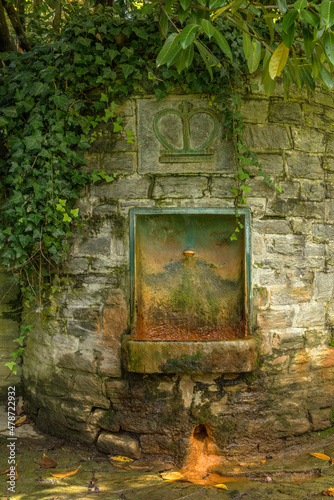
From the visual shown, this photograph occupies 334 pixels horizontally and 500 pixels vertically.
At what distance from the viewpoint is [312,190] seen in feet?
9.98

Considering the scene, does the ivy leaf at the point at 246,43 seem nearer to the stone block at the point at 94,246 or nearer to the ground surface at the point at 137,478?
the stone block at the point at 94,246

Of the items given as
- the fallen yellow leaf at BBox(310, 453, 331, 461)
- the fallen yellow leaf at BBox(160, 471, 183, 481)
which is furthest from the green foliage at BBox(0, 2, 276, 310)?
the fallen yellow leaf at BBox(310, 453, 331, 461)

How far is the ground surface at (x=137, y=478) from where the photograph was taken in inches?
94.4

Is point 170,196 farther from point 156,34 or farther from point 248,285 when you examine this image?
point 156,34

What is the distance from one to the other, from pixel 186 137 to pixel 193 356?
1.40m

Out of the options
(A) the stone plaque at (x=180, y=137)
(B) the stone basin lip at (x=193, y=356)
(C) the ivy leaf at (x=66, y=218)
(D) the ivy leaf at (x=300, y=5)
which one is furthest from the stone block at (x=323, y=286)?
(D) the ivy leaf at (x=300, y=5)

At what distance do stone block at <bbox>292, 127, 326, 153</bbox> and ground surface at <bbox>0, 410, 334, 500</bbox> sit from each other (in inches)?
79.5

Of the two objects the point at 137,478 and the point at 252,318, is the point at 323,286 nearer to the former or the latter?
the point at 252,318

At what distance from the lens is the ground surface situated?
7.87 ft

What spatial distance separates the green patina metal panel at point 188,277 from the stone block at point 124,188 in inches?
6.9

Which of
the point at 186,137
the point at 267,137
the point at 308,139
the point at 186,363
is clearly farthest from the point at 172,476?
the point at 308,139

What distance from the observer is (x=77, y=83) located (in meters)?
2.88

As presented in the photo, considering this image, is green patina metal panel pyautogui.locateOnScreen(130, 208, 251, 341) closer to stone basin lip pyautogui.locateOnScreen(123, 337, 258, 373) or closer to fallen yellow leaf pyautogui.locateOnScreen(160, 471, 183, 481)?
stone basin lip pyautogui.locateOnScreen(123, 337, 258, 373)

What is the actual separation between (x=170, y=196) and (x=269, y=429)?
64.8 inches
